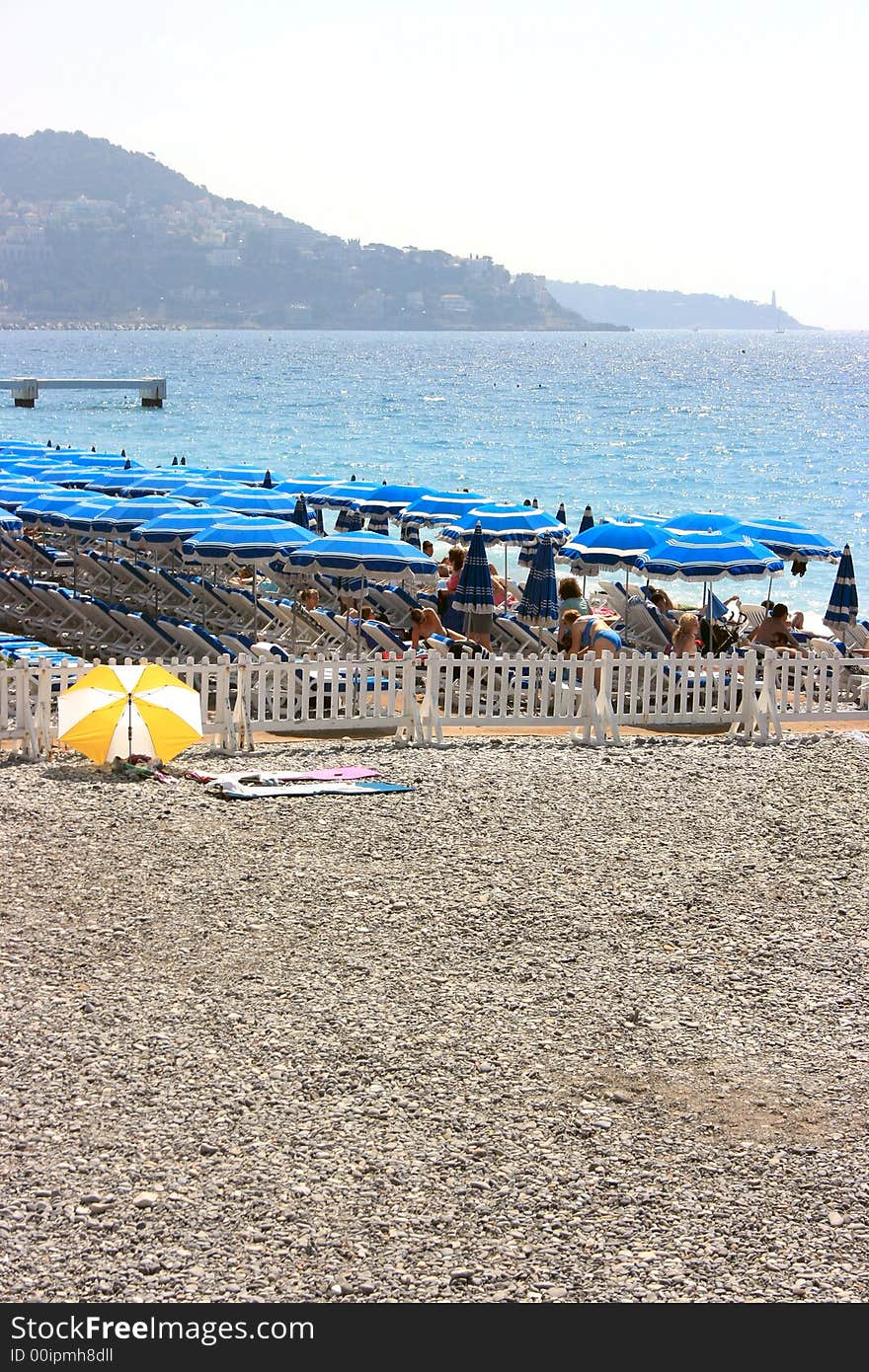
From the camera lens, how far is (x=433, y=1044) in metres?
6.26

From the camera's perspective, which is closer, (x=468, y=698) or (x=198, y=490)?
(x=468, y=698)

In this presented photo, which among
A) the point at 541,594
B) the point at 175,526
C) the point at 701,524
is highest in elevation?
the point at 701,524

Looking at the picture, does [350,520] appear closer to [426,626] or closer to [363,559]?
[363,559]

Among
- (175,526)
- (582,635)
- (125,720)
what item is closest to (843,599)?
(582,635)

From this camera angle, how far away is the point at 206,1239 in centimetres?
475

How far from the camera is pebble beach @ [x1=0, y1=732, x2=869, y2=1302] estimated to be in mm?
4754

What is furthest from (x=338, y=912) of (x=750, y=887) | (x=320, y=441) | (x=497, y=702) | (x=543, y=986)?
(x=320, y=441)

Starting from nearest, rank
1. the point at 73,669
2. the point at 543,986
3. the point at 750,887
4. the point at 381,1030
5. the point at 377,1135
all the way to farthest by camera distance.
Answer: the point at 377,1135, the point at 381,1030, the point at 543,986, the point at 750,887, the point at 73,669

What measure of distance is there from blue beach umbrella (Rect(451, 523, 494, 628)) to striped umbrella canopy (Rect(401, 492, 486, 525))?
12.8 ft

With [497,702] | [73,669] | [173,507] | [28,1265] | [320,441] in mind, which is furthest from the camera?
[320,441]

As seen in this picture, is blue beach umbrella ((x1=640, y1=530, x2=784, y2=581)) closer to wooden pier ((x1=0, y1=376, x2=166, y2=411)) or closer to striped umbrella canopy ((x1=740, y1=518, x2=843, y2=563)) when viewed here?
striped umbrella canopy ((x1=740, y1=518, x2=843, y2=563))

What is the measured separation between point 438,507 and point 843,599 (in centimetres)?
527
